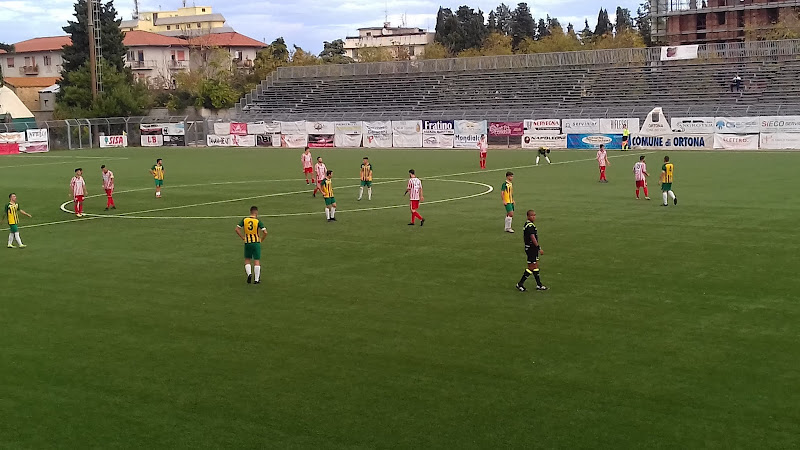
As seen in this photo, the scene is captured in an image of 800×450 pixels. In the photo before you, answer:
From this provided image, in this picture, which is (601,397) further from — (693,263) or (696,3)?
(696,3)

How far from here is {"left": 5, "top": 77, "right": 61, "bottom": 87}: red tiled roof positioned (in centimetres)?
11122

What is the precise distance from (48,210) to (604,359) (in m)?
25.6

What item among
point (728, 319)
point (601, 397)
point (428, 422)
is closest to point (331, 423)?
point (428, 422)

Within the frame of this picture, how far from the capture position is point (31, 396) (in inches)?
436

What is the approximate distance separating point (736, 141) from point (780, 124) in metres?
2.82

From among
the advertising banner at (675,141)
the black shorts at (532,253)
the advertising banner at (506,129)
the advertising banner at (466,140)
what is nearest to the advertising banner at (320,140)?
the advertising banner at (466,140)

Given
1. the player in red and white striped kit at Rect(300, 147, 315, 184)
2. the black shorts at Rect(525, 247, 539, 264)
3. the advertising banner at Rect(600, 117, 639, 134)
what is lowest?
the black shorts at Rect(525, 247, 539, 264)

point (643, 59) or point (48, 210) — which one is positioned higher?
point (643, 59)

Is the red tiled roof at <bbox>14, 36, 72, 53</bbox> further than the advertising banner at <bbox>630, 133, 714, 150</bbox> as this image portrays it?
Yes

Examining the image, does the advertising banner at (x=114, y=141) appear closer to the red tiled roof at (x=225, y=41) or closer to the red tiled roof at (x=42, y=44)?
the red tiled roof at (x=42, y=44)

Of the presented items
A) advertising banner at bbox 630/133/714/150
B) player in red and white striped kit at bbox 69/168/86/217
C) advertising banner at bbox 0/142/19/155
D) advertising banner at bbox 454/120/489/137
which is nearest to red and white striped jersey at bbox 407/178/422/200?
player in red and white striped kit at bbox 69/168/86/217

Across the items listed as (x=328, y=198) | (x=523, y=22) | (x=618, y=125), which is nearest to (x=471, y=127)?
(x=618, y=125)

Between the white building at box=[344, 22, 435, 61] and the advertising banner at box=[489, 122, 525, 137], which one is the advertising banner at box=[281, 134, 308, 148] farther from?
the white building at box=[344, 22, 435, 61]

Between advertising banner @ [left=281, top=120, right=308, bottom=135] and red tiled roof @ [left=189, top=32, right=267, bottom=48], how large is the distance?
6373cm
